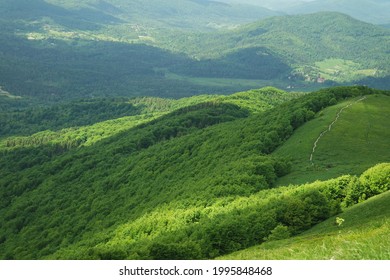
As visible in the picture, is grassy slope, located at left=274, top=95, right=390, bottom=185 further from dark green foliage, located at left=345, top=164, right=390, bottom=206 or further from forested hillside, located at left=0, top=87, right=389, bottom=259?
dark green foliage, located at left=345, top=164, right=390, bottom=206

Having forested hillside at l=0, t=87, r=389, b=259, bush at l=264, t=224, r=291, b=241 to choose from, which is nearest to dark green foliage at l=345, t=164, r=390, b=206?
forested hillside at l=0, t=87, r=389, b=259

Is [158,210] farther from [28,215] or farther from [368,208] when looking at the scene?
[28,215]

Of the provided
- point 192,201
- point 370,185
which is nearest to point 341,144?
point 192,201

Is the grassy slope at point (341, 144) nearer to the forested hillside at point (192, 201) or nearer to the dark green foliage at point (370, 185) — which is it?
the forested hillside at point (192, 201)

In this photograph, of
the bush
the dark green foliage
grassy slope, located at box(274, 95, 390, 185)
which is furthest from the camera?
grassy slope, located at box(274, 95, 390, 185)

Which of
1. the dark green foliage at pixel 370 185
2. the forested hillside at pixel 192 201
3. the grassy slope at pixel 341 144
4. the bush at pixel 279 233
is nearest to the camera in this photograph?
the bush at pixel 279 233

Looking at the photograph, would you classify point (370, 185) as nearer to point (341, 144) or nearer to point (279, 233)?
point (279, 233)

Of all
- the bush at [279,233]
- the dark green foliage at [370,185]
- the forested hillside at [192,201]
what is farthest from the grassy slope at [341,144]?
the bush at [279,233]

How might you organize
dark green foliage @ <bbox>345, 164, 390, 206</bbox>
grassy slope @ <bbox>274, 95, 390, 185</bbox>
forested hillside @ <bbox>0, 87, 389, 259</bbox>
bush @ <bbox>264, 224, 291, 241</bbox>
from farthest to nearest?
1. grassy slope @ <bbox>274, 95, 390, 185</bbox>
2. dark green foliage @ <bbox>345, 164, 390, 206</bbox>
3. forested hillside @ <bbox>0, 87, 389, 259</bbox>
4. bush @ <bbox>264, 224, 291, 241</bbox>
